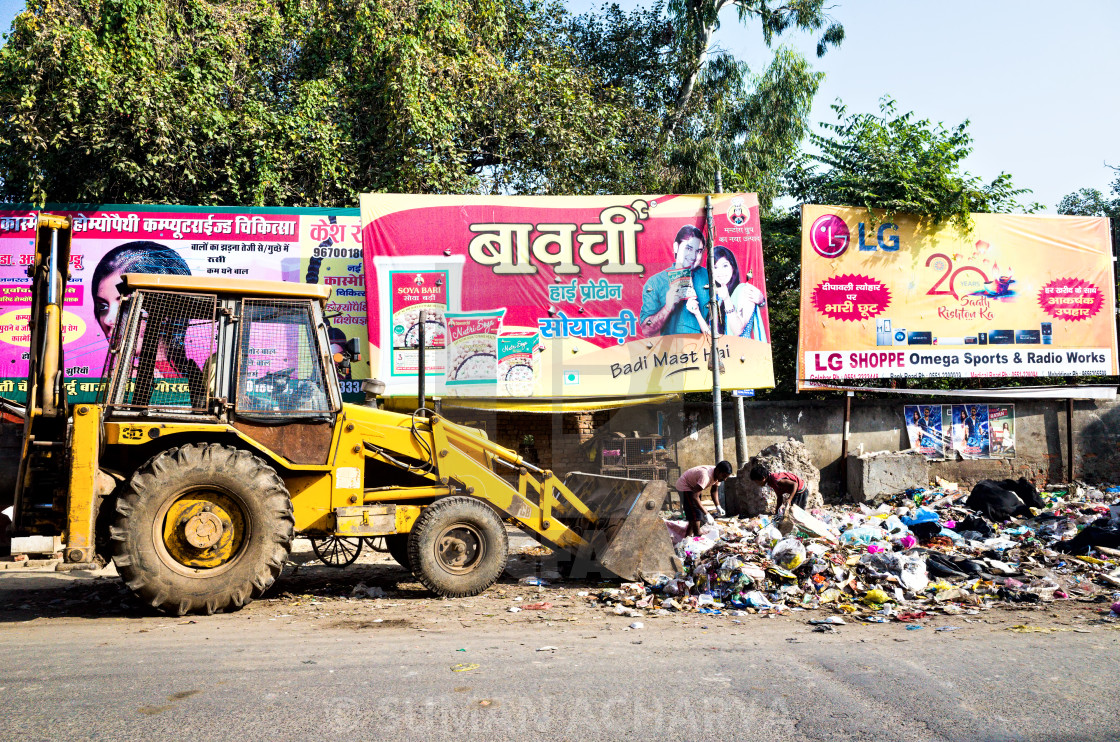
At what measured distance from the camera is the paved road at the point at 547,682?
13.0ft

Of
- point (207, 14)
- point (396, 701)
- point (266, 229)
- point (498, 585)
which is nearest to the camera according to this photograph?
point (396, 701)

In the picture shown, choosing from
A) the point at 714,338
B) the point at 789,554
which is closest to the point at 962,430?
the point at 714,338

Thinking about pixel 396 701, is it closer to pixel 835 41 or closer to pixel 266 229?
pixel 266 229

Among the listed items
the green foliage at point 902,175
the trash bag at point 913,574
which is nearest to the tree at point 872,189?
the green foliage at point 902,175

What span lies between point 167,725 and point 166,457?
271 centimetres

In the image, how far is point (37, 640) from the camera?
221 inches

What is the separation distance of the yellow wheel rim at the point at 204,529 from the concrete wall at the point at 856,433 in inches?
282

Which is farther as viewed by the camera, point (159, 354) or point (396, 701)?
point (159, 354)

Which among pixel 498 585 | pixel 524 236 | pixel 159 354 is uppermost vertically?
pixel 524 236

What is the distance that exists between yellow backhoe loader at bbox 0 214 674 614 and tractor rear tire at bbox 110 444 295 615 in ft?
0.04

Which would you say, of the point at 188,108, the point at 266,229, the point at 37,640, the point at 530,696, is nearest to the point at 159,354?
the point at 37,640

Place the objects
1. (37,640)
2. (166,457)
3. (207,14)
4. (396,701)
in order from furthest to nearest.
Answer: (207,14) → (166,457) → (37,640) → (396,701)

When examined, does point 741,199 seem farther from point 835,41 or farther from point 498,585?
point 835,41

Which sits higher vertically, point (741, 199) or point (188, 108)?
point (188, 108)
